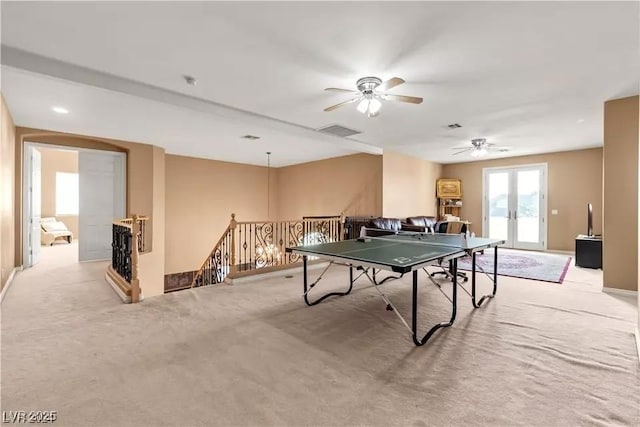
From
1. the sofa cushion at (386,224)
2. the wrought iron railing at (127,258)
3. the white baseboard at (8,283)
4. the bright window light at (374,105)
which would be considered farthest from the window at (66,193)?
the bright window light at (374,105)

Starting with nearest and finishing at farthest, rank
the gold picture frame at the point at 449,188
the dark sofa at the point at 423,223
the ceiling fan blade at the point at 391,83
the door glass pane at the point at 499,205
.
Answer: the ceiling fan blade at the point at 391,83 → the dark sofa at the point at 423,223 → the door glass pane at the point at 499,205 → the gold picture frame at the point at 449,188

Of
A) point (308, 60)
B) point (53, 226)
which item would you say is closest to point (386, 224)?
point (308, 60)

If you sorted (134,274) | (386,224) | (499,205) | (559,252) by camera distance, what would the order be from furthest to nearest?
(499,205), (559,252), (386,224), (134,274)

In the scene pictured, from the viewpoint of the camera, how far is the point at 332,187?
871cm

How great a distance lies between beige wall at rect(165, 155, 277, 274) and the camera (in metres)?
8.21

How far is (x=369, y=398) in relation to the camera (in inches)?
74.5

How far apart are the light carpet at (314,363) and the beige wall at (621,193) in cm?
61

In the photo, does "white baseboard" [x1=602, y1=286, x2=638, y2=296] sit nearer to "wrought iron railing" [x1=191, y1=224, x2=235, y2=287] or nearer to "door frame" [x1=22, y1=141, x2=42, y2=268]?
"wrought iron railing" [x1=191, y1=224, x2=235, y2=287]

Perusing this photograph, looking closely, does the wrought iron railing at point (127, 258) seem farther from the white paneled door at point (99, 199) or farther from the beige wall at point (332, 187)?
the beige wall at point (332, 187)

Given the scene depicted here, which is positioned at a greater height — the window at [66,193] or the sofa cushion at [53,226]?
the window at [66,193]

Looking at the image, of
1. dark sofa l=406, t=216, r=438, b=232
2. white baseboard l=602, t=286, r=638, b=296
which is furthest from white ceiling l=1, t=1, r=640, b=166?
dark sofa l=406, t=216, r=438, b=232

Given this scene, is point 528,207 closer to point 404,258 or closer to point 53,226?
point 404,258

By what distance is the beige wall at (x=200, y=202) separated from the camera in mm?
8211

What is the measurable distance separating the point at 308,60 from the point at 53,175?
446 inches
